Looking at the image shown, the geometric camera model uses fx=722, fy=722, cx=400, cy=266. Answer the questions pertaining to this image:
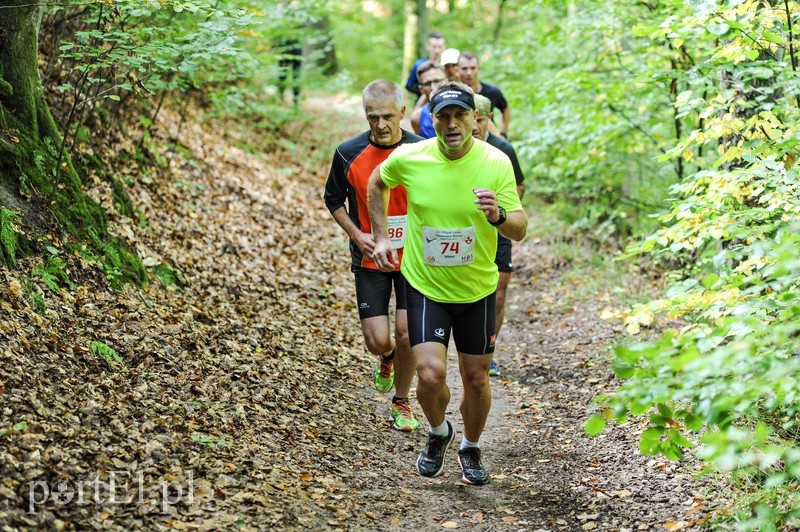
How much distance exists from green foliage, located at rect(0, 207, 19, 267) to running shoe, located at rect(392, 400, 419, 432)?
3.01 m

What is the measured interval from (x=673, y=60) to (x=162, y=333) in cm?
635

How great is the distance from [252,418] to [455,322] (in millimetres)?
1601

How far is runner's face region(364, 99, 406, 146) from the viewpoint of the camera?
5.23 m

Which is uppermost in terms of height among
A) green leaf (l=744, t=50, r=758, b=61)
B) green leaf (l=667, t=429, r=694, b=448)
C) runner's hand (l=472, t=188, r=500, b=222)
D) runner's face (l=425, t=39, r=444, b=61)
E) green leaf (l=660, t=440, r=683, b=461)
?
green leaf (l=744, t=50, r=758, b=61)

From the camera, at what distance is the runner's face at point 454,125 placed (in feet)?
14.0

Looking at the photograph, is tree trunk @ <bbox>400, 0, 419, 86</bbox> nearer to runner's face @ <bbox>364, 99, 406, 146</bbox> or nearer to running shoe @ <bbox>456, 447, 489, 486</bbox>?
runner's face @ <bbox>364, 99, 406, 146</bbox>

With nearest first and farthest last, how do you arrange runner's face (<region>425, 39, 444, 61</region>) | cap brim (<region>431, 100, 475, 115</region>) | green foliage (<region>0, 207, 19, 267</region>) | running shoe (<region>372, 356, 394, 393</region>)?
cap brim (<region>431, 100, 475, 115</region>) → green foliage (<region>0, 207, 19, 267</region>) → running shoe (<region>372, 356, 394, 393</region>) → runner's face (<region>425, 39, 444, 61</region>)

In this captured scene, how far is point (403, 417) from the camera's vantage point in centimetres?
574

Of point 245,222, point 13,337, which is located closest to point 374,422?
point 13,337

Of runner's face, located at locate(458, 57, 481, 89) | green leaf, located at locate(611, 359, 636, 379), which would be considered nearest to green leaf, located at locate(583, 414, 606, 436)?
green leaf, located at locate(611, 359, 636, 379)

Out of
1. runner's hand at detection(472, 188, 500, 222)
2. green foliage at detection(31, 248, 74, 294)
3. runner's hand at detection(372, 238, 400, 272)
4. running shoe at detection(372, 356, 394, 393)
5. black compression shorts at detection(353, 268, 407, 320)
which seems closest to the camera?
runner's hand at detection(472, 188, 500, 222)

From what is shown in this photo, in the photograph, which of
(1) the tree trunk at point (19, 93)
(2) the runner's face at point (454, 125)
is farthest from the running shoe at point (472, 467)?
(1) the tree trunk at point (19, 93)

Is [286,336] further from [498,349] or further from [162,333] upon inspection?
[498,349]

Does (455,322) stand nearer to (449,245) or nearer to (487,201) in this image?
(449,245)
